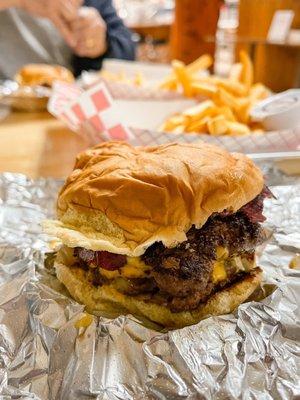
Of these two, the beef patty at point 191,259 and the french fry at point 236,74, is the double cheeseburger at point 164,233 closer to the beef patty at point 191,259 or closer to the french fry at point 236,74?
the beef patty at point 191,259

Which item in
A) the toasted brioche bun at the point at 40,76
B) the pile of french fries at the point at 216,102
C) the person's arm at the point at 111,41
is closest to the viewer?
the pile of french fries at the point at 216,102

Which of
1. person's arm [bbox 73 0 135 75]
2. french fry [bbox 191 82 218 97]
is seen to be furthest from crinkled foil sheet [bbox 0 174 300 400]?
person's arm [bbox 73 0 135 75]

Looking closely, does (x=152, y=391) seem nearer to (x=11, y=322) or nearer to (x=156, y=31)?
(x=11, y=322)

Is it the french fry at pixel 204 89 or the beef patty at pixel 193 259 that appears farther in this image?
the french fry at pixel 204 89

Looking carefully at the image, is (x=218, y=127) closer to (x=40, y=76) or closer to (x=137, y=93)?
(x=137, y=93)

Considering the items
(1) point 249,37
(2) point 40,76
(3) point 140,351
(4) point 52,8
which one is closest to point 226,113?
(3) point 140,351

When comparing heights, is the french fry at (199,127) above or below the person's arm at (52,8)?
below

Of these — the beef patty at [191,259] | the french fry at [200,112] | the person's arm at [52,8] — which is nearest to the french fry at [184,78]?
the french fry at [200,112]

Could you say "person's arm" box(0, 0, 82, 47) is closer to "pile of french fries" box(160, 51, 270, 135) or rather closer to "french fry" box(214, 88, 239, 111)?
"pile of french fries" box(160, 51, 270, 135)
